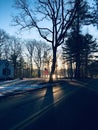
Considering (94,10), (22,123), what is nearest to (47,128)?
(22,123)

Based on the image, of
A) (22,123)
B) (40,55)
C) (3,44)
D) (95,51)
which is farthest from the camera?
(40,55)

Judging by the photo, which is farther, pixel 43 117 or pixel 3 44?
pixel 3 44

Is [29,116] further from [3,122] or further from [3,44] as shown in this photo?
[3,44]

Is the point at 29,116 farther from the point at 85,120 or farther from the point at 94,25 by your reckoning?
the point at 94,25

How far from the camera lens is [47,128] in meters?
8.62

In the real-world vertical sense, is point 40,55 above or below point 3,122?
above

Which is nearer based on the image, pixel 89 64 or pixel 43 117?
pixel 43 117

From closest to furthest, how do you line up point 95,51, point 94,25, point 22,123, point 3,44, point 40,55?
point 22,123, point 94,25, point 3,44, point 95,51, point 40,55

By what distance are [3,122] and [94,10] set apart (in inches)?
1165

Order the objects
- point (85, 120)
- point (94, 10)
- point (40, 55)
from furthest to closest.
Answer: point (40, 55) → point (94, 10) → point (85, 120)

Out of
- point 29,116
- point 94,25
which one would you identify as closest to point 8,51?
point 94,25

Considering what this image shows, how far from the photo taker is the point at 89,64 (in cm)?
10812

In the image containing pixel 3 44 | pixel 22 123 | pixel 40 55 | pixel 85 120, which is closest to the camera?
pixel 22 123

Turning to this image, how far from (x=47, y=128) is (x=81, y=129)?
971 millimetres
